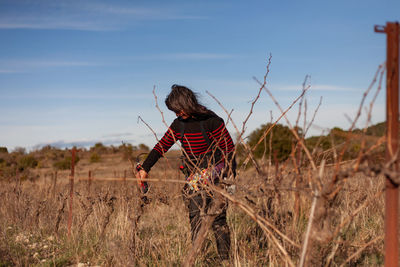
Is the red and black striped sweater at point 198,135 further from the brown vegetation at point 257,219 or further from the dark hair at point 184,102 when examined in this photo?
the brown vegetation at point 257,219

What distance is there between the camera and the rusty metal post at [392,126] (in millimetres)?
1981

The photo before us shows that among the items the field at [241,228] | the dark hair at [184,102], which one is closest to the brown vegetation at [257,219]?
the field at [241,228]

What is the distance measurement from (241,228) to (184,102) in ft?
6.61

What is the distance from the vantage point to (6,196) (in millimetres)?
6133

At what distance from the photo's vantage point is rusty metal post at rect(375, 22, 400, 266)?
1.98 m

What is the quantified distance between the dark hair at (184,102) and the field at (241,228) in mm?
454

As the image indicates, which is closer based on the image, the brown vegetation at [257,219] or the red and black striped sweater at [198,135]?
the brown vegetation at [257,219]

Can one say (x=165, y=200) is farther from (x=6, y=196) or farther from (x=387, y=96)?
(x=6, y=196)

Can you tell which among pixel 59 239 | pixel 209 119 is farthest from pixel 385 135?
pixel 59 239

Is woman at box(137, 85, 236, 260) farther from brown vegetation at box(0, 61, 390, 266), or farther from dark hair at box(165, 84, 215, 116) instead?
brown vegetation at box(0, 61, 390, 266)

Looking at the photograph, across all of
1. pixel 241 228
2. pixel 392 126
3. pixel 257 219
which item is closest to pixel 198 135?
pixel 257 219

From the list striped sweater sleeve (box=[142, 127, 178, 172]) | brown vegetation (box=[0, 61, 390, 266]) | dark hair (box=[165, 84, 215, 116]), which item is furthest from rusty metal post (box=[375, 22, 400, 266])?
striped sweater sleeve (box=[142, 127, 178, 172])

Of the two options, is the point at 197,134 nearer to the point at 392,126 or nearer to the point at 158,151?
the point at 158,151

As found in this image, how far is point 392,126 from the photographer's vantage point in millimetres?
1982
